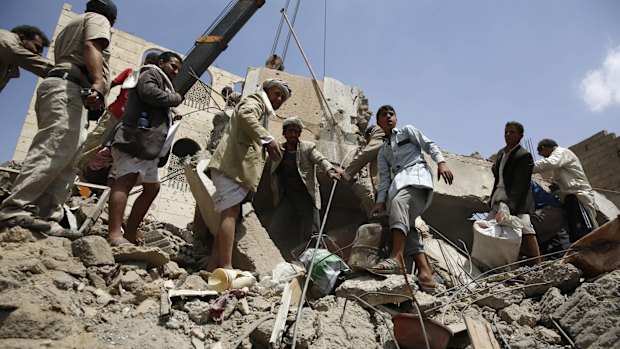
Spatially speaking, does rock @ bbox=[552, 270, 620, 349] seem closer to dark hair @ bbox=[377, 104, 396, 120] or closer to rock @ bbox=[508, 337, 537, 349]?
rock @ bbox=[508, 337, 537, 349]

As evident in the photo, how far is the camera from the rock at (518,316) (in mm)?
2512

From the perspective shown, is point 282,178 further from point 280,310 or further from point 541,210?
point 541,210

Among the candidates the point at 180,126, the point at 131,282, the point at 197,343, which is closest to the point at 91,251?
the point at 131,282

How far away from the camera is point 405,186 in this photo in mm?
3246

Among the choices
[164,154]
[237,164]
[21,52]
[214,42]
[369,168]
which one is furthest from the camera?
[214,42]

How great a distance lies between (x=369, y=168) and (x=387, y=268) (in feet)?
6.45

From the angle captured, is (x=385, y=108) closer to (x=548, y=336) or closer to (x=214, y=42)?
(x=548, y=336)

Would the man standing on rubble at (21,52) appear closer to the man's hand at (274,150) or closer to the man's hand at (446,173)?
the man's hand at (274,150)

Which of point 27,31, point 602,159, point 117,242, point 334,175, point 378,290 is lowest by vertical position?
point 378,290

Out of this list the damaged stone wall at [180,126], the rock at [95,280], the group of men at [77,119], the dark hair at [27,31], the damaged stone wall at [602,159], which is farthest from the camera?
the damaged stone wall at [180,126]

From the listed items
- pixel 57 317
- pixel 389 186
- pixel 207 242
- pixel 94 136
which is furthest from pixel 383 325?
pixel 94 136

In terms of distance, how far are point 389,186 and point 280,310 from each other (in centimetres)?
167

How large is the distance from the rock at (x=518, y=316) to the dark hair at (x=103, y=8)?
3370 mm

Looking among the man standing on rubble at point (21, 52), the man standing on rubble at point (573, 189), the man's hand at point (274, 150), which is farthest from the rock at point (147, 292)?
the man standing on rubble at point (573, 189)
